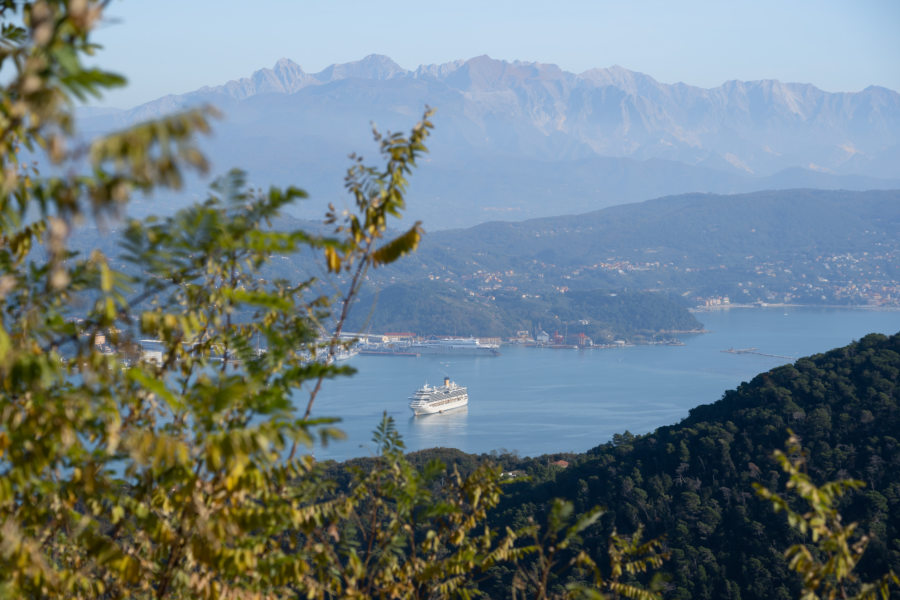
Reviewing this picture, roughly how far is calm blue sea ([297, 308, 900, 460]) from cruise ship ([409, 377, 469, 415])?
346 millimetres

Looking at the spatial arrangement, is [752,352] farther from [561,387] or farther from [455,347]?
[455,347]

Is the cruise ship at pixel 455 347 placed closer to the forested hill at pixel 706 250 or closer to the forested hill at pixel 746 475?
the forested hill at pixel 706 250

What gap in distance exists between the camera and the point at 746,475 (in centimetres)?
1156

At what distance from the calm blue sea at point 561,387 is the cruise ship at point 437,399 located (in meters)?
0.35

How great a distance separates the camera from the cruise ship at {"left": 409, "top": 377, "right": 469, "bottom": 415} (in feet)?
117

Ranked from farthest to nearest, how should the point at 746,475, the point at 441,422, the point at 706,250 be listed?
the point at 706,250, the point at 441,422, the point at 746,475

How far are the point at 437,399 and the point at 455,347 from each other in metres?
19.2

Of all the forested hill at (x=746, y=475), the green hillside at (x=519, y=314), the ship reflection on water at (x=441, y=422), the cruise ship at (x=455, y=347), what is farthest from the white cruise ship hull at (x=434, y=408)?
the forested hill at (x=746, y=475)

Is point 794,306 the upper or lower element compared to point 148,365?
lower

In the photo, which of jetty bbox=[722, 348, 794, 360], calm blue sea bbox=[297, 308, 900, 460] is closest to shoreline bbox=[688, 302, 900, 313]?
calm blue sea bbox=[297, 308, 900, 460]

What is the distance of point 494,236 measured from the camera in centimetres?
10506

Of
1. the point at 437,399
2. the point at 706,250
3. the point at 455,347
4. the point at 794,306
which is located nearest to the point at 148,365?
the point at 437,399

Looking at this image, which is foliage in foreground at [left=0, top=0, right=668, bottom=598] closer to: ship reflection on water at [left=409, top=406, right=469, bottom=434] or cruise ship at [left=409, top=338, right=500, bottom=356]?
ship reflection on water at [left=409, top=406, right=469, bottom=434]

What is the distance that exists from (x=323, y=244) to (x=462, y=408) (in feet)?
116
